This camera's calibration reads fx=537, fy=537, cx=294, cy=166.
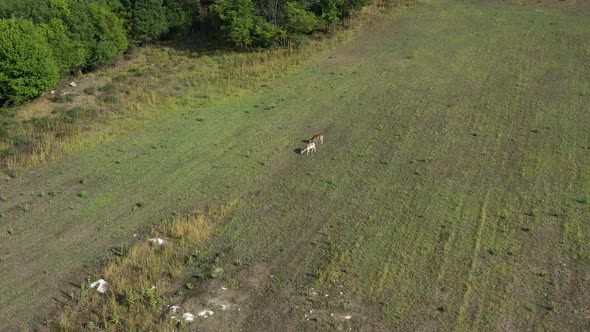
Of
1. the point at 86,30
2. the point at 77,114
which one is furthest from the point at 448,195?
the point at 86,30

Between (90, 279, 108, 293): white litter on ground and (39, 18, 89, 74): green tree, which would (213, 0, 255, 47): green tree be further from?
(90, 279, 108, 293): white litter on ground

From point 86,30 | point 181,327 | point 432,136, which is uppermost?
point 86,30

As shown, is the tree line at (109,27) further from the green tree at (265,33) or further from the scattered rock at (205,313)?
the scattered rock at (205,313)

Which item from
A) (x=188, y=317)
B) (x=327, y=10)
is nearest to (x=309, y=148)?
(x=188, y=317)

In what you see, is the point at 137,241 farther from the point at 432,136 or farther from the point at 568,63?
the point at 568,63

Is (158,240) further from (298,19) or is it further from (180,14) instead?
(180,14)

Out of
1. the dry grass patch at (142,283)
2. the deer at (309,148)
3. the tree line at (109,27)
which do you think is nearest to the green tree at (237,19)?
the tree line at (109,27)
